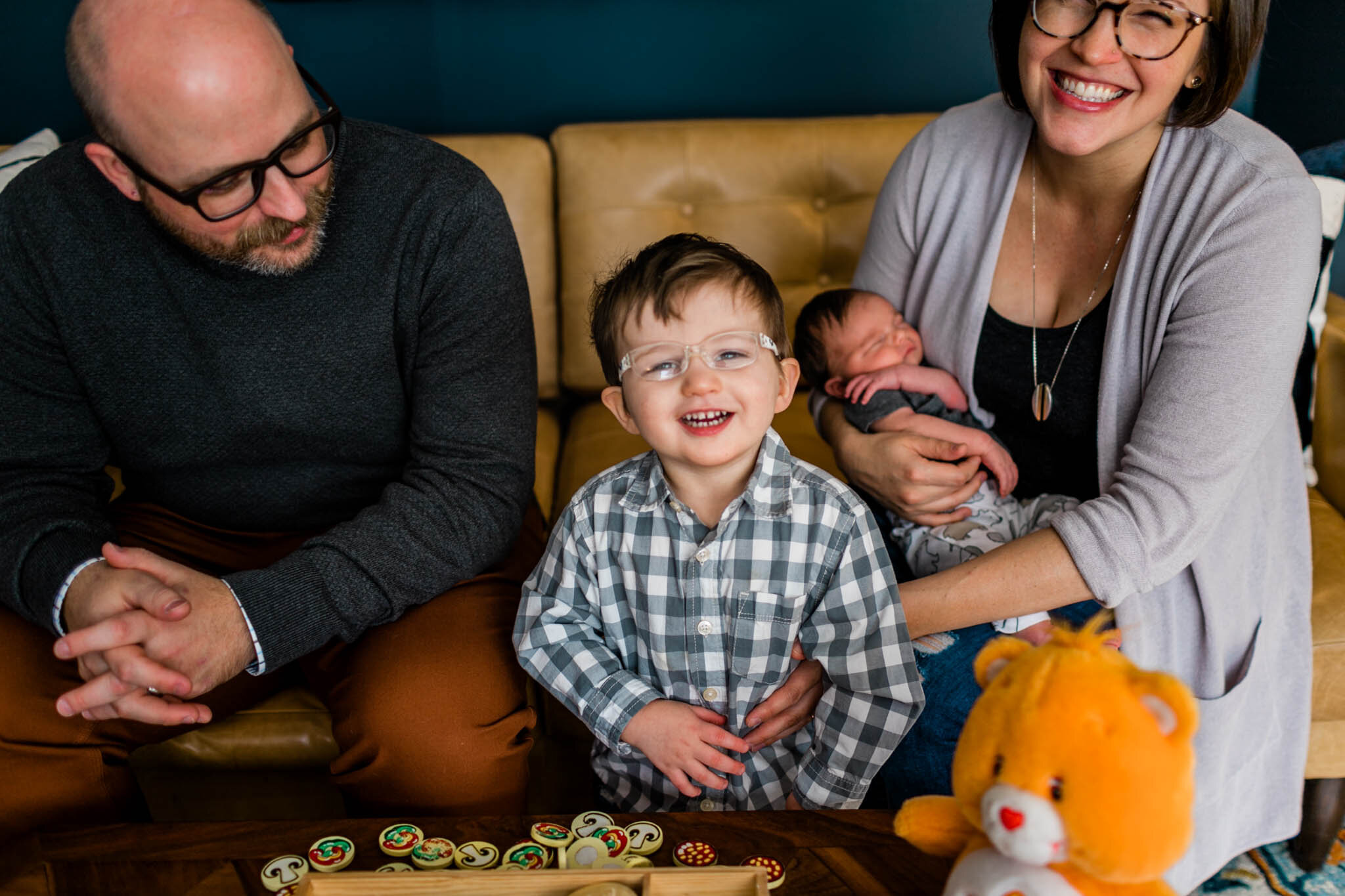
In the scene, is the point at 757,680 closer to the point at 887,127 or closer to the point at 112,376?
the point at 112,376

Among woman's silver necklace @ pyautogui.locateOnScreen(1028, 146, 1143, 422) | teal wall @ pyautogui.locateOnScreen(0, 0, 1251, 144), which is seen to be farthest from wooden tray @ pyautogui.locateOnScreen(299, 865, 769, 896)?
teal wall @ pyautogui.locateOnScreen(0, 0, 1251, 144)

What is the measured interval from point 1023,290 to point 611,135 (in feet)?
3.22

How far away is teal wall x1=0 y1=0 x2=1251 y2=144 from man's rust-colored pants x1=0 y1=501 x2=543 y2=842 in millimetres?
1480

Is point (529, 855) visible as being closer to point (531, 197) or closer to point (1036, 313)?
point (1036, 313)

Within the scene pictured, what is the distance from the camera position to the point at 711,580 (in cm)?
123

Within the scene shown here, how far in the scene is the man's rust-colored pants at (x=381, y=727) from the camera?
131 centimetres

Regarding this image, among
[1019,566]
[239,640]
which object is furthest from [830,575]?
[239,640]

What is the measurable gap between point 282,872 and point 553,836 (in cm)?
26

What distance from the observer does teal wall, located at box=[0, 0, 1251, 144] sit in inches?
93.5

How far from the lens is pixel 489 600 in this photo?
4.78 ft

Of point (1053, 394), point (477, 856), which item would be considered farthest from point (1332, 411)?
point (477, 856)

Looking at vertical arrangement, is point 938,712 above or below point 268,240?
below

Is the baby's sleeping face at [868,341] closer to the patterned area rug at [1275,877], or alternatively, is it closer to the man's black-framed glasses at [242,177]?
the man's black-framed glasses at [242,177]

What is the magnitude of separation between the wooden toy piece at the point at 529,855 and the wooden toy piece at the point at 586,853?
22 millimetres
